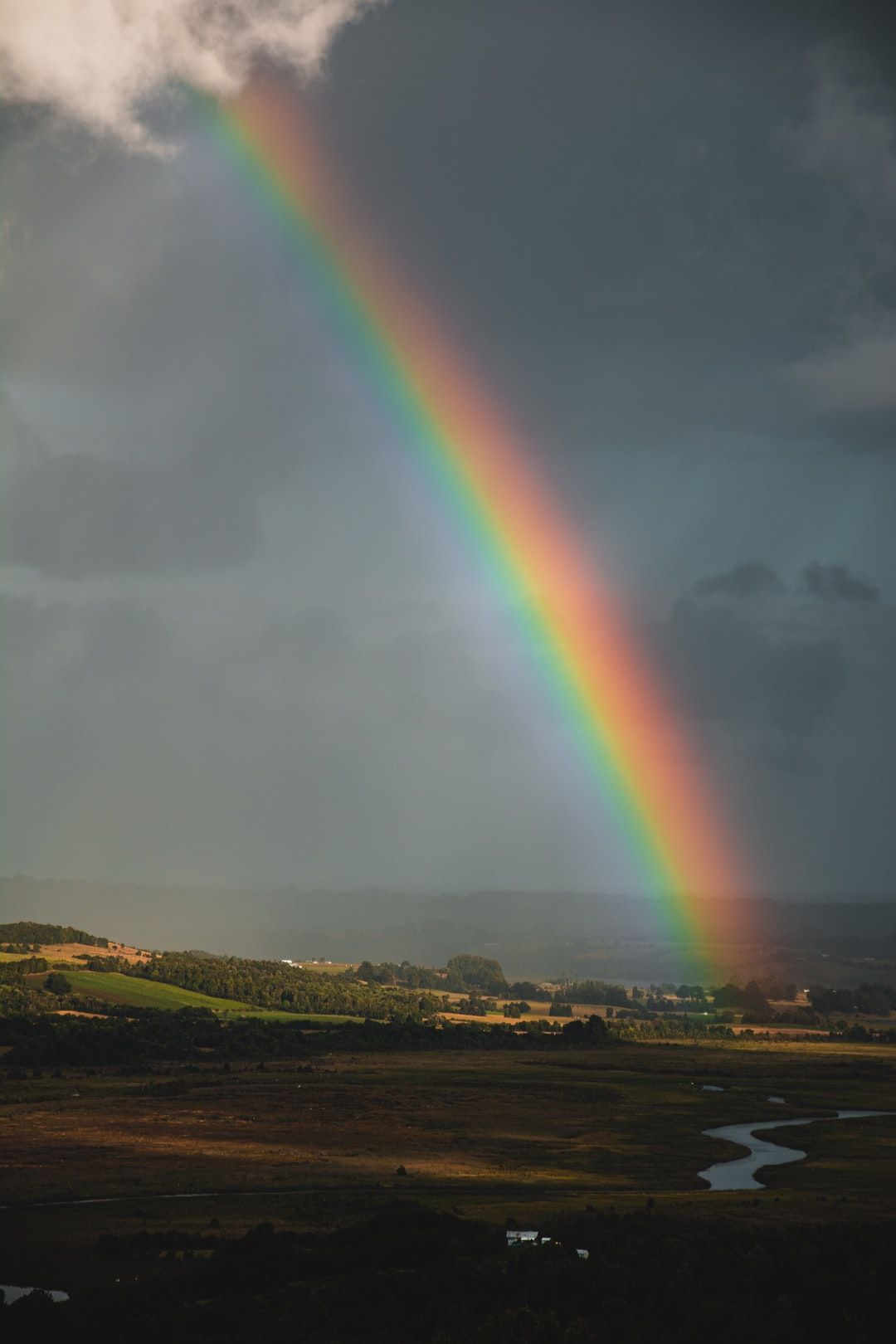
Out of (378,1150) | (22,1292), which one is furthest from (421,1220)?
(378,1150)

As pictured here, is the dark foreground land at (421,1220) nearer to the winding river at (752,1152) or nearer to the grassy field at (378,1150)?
the grassy field at (378,1150)

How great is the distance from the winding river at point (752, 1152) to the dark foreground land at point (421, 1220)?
1985 millimetres

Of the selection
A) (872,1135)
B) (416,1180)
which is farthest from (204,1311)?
(872,1135)

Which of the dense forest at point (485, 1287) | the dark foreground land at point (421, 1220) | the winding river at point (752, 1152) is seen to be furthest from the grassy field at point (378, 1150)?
the dense forest at point (485, 1287)

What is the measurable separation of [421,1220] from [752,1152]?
62418 mm

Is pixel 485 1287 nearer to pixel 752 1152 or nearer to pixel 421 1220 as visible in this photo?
pixel 421 1220

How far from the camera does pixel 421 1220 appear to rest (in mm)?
63094

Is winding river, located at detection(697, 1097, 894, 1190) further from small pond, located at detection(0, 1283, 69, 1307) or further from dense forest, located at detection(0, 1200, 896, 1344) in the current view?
small pond, located at detection(0, 1283, 69, 1307)

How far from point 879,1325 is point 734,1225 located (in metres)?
19.0

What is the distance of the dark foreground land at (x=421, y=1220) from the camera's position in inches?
1916

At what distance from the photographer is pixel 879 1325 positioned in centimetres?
4678

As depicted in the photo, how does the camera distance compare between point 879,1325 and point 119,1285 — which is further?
point 119,1285

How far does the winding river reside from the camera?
94.6 metres

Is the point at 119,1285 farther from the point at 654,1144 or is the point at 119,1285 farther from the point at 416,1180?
the point at 654,1144
